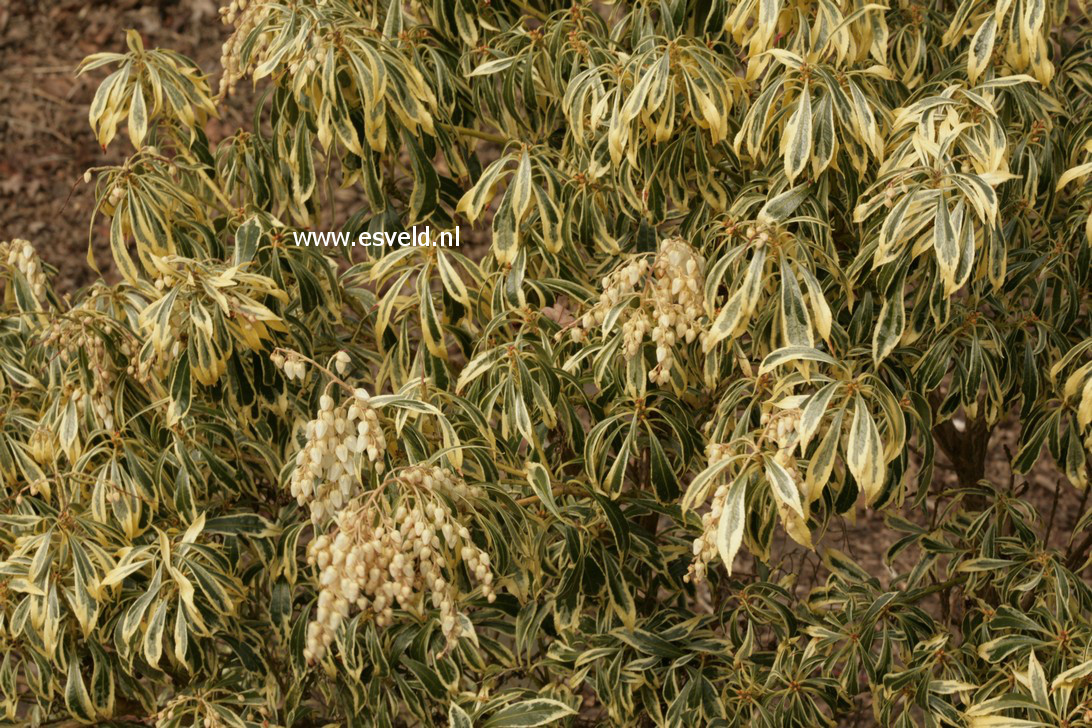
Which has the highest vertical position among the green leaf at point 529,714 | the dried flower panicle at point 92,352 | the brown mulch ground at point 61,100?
the dried flower panicle at point 92,352

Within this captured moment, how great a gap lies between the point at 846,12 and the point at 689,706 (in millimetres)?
1252

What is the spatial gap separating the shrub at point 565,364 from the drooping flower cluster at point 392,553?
1 cm

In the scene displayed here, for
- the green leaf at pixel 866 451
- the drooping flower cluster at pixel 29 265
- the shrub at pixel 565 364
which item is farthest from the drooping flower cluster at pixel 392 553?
the drooping flower cluster at pixel 29 265

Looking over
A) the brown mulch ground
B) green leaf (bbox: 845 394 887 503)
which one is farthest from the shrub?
the brown mulch ground

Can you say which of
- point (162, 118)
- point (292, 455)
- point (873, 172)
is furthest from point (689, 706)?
point (162, 118)

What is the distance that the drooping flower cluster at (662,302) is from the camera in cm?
182

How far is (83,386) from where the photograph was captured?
2.16 m

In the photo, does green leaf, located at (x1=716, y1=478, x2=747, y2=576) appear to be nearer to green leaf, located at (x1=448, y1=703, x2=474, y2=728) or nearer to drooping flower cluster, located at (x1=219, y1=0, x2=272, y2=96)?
green leaf, located at (x1=448, y1=703, x2=474, y2=728)

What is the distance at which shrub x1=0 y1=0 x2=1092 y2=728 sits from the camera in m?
1.86

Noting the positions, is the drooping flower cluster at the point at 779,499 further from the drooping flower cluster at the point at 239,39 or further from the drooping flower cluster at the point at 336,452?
the drooping flower cluster at the point at 239,39

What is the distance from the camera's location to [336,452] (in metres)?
1.73

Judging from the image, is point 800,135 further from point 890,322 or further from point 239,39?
point 239,39

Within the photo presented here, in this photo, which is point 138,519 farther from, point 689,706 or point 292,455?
point 689,706

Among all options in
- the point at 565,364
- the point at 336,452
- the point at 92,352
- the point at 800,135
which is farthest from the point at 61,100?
the point at 800,135
